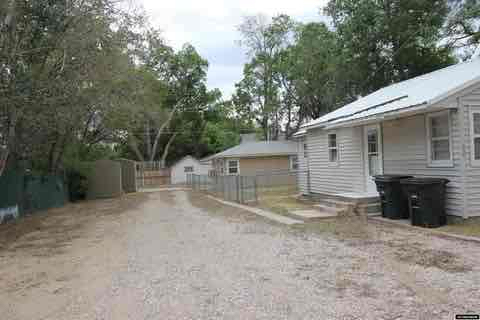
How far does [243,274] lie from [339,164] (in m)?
9.17

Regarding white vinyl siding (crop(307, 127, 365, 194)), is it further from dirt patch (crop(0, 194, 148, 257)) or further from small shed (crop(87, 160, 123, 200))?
small shed (crop(87, 160, 123, 200))

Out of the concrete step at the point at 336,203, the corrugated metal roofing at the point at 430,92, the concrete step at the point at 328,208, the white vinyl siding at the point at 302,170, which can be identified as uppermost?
the corrugated metal roofing at the point at 430,92

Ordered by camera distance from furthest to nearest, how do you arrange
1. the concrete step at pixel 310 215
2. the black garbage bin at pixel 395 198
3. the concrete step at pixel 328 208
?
the concrete step at pixel 328 208 < the concrete step at pixel 310 215 < the black garbage bin at pixel 395 198

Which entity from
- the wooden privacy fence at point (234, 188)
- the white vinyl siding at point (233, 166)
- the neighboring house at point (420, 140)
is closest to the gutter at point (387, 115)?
the neighboring house at point (420, 140)

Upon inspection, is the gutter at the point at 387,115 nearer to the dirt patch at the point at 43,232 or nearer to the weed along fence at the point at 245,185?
the weed along fence at the point at 245,185

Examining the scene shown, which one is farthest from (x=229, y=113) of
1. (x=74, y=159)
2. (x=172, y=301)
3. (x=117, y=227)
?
(x=172, y=301)

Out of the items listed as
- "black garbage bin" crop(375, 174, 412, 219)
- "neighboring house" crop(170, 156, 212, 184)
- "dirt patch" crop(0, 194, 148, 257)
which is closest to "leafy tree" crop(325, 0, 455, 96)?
"black garbage bin" crop(375, 174, 412, 219)

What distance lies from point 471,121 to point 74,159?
19.7 metres

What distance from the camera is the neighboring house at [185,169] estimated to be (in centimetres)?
4306

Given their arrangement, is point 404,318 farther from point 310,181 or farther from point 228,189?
point 228,189

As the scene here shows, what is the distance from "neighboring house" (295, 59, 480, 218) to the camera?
29.7ft

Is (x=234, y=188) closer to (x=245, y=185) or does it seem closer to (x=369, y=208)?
(x=245, y=185)

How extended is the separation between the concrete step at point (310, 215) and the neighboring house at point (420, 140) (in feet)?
5.69

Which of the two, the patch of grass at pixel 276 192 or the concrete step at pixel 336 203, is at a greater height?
the concrete step at pixel 336 203
